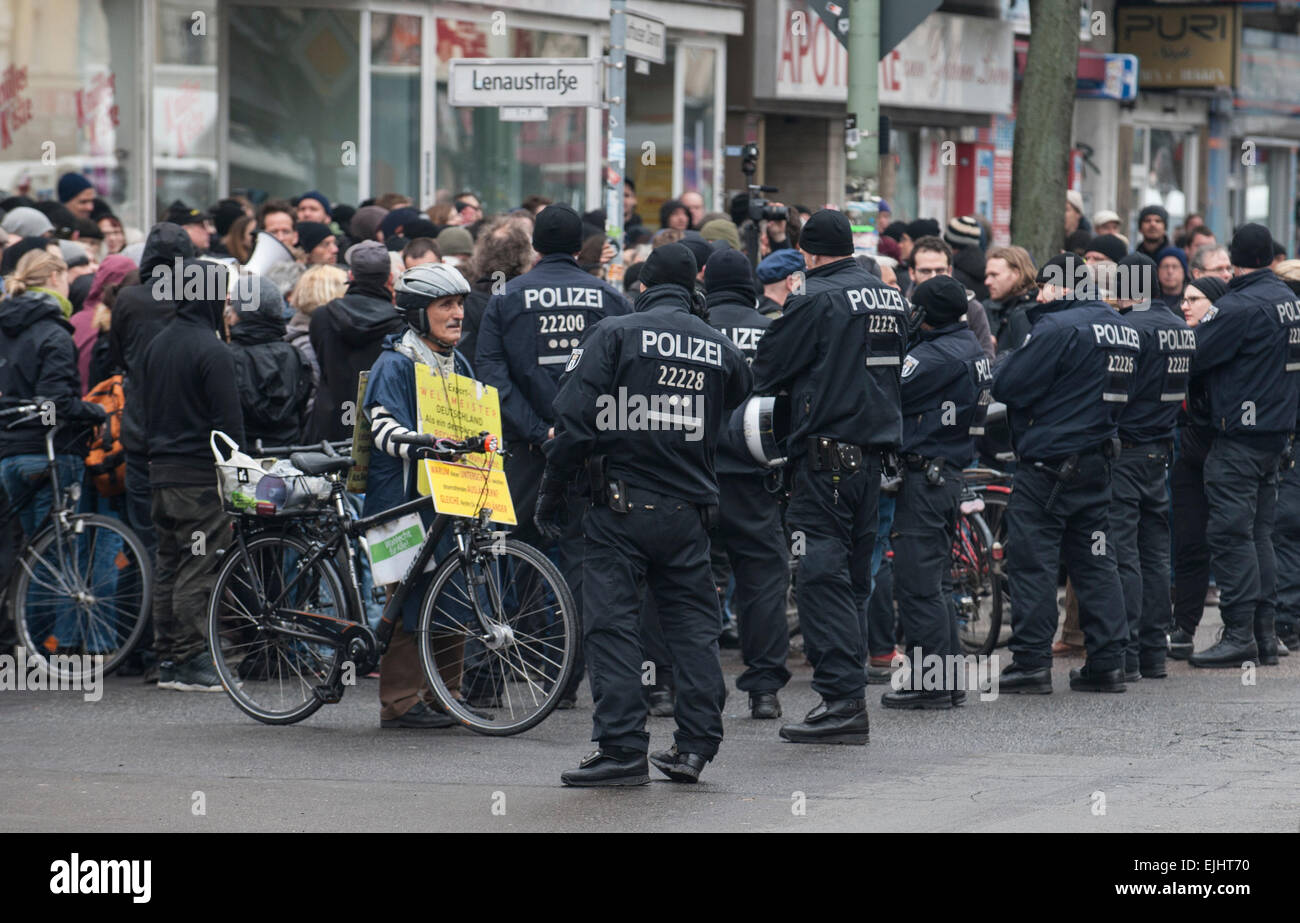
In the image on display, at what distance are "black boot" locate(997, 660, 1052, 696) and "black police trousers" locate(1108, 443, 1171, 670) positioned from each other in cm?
49

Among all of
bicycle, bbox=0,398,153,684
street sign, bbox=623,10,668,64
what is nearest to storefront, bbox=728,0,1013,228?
street sign, bbox=623,10,668,64

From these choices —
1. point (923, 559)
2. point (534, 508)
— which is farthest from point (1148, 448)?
point (534, 508)

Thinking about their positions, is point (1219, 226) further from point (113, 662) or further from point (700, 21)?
point (113, 662)

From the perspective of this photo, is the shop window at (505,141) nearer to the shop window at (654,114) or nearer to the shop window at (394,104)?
the shop window at (394,104)

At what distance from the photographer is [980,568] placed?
36.1 ft

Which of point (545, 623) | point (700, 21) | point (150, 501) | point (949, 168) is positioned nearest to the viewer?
point (545, 623)

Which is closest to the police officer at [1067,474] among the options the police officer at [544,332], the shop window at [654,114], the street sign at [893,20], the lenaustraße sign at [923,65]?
the police officer at [544,332]

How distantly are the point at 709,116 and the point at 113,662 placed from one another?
14350mm

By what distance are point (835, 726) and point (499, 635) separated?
1.39 meters

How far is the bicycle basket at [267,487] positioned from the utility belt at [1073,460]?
3333 millimetres

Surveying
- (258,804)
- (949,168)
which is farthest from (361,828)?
(949,168)

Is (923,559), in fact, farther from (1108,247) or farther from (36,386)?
(36,386)

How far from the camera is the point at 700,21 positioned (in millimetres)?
22844

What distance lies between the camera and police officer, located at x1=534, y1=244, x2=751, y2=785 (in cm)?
786
